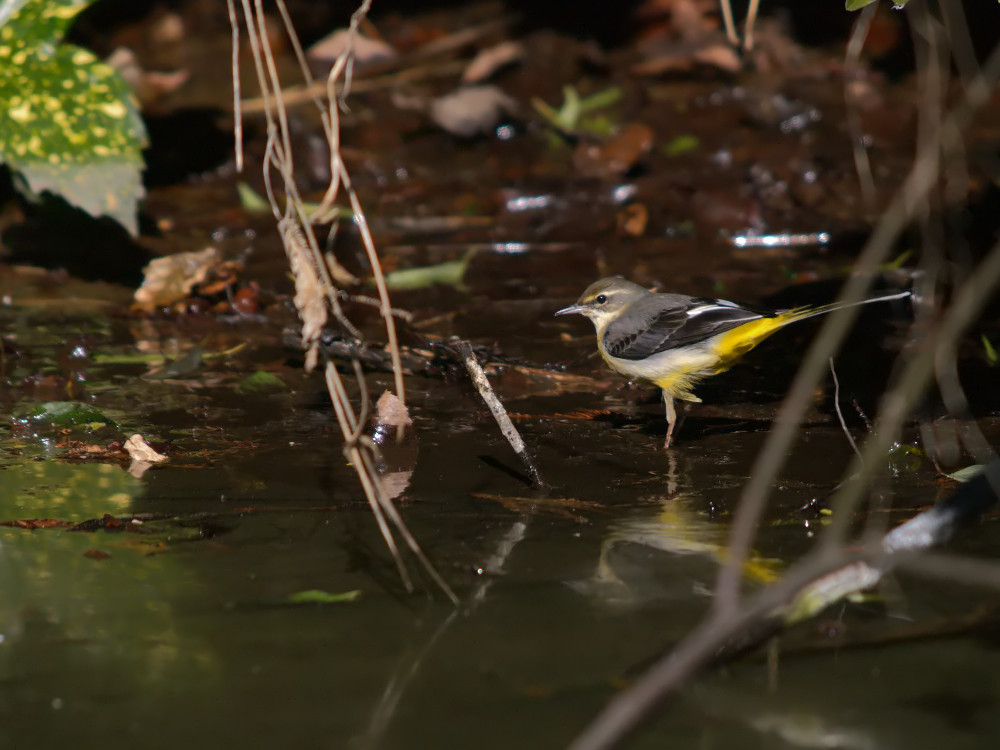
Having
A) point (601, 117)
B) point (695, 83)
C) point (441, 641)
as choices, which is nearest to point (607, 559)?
point (441, 641)

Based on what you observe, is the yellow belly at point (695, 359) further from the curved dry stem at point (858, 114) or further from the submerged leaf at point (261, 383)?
the submerged leaf at point (261, 383)

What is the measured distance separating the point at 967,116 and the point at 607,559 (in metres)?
1.58

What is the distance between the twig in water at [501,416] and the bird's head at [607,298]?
1.74 metres

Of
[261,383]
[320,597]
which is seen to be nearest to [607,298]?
[261,383]

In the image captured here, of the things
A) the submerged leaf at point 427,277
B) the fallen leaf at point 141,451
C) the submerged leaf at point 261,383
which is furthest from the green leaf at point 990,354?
the fallen leaf at point 141,451

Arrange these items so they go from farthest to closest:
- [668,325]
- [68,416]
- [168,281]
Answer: [168,281]
[668,325]
[68,416]

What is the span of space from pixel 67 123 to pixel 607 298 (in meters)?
3.05

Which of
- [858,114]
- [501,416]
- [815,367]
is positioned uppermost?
[815,367]

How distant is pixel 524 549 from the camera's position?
11.4 feet

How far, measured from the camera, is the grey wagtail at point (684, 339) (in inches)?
196

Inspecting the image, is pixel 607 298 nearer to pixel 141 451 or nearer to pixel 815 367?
pixel 141 451

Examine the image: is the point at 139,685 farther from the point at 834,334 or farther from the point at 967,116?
the point at 967,116

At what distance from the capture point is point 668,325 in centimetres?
532

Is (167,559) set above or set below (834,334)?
below
